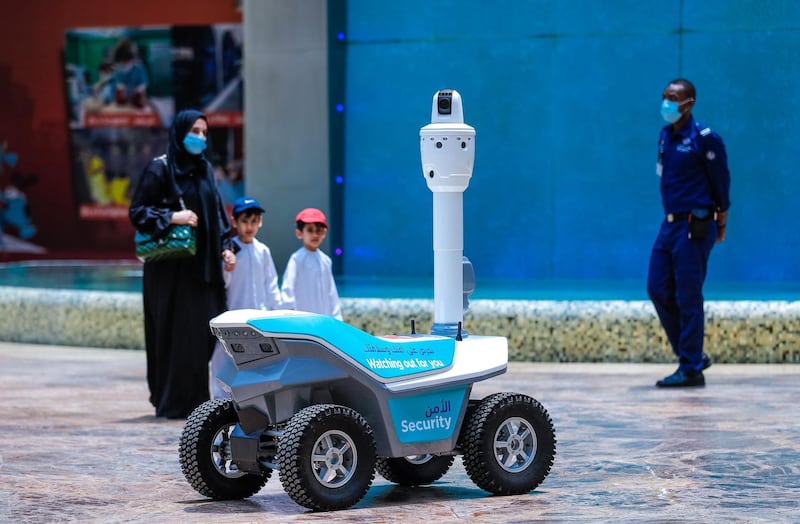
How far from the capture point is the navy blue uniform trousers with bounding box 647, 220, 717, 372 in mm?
9430

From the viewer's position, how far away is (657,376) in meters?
10.1

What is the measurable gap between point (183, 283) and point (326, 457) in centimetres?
300

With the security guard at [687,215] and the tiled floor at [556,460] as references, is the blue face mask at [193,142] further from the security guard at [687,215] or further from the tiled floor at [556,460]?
the security guard at [687,215]

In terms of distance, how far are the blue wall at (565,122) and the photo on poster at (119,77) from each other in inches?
252

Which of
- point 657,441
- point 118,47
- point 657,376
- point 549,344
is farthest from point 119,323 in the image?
point 118,47

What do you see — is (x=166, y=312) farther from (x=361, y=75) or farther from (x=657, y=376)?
(x=361, y=75)

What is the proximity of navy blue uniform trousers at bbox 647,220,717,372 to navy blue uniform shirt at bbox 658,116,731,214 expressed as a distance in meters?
0.14

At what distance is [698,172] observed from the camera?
30.8 ft

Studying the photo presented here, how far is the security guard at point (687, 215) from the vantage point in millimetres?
9344

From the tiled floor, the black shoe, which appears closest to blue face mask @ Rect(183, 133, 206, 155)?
the tiled floor

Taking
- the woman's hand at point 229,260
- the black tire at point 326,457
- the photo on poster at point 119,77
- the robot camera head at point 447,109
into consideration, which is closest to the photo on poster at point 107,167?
the photo on poster at point 119,77

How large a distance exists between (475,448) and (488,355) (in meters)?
0.37

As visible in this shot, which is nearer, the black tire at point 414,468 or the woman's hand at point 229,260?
the black tire at point 414,468

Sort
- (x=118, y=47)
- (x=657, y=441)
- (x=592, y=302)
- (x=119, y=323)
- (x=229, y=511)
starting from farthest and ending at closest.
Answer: (x=118, y=47) → (x=119, y=323) → (x=592, y=302) → (x=657, y=441) → (x=229, y=511)
